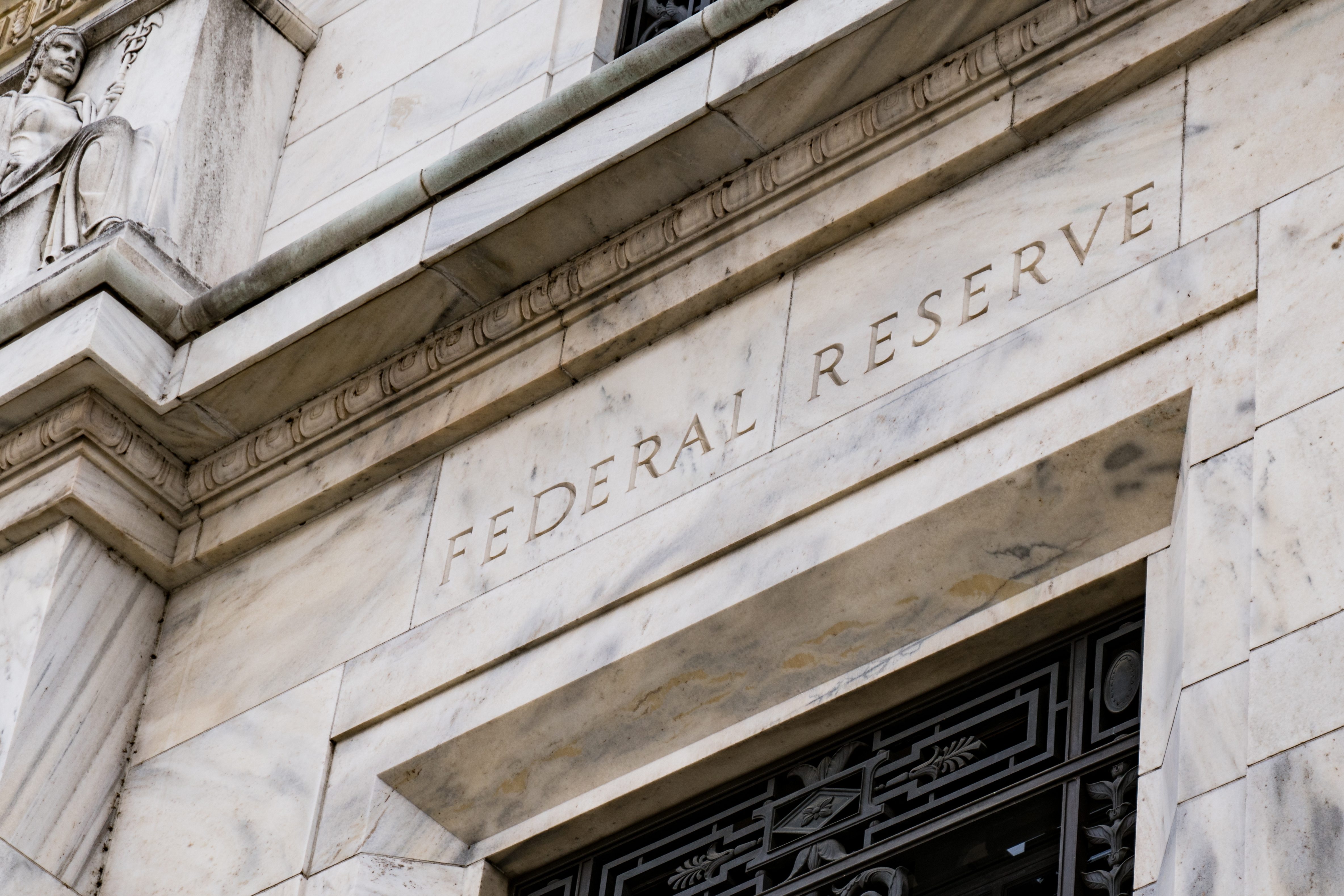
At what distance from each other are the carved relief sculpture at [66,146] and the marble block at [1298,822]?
5823mm

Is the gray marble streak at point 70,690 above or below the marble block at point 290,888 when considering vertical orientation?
above

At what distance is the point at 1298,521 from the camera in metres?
6.24

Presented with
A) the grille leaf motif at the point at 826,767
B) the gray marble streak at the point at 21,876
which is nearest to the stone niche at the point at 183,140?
the gray marble streak at the point at 21,876

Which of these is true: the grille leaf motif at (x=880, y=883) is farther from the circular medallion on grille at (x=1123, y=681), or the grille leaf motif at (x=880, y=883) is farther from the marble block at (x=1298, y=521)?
the marble block at (x=1298, y=521)

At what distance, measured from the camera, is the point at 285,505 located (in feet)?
30.4

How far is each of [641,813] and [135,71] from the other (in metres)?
4.81

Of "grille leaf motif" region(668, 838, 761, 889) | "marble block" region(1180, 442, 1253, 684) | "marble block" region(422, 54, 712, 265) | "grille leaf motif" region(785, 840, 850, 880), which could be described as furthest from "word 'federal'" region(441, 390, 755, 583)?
"marble block" region(1180, 442, 1253, 684)

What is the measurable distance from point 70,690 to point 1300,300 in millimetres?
4604

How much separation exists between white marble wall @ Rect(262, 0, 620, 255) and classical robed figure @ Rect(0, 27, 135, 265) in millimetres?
718

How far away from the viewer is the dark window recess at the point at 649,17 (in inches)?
407

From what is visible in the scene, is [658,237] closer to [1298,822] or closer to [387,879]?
[387,879]

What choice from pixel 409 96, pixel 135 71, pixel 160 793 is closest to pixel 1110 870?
pixel 160 793

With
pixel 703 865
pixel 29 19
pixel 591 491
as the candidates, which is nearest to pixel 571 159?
pixel 591 491

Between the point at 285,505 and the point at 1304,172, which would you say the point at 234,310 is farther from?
the point at 1304,172
